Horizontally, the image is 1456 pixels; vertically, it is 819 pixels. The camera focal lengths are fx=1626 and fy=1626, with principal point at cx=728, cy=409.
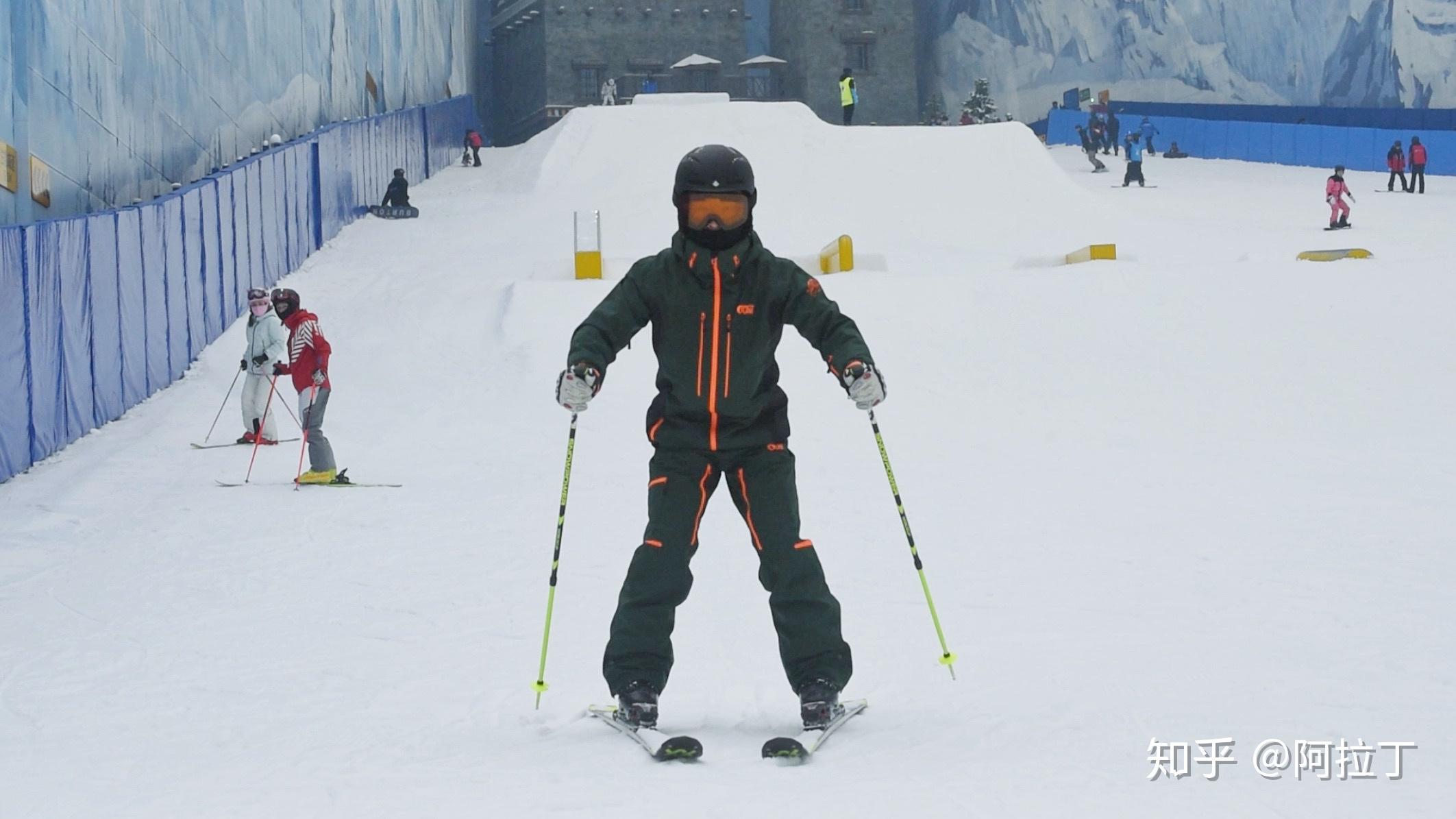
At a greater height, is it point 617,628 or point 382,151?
point 382,151

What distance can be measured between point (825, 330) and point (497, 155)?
120ft

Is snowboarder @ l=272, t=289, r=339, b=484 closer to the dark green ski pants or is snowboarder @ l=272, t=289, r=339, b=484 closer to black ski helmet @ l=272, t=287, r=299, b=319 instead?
black ski helmet @ l=272, t=287, r=299, b=319

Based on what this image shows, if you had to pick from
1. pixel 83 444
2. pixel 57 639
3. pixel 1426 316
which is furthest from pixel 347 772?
pixel 1426 316

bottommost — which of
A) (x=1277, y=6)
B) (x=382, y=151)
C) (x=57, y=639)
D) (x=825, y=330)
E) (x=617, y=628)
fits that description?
(x=57, y=639)

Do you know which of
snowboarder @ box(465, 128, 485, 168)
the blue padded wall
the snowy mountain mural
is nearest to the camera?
the blue padded wall

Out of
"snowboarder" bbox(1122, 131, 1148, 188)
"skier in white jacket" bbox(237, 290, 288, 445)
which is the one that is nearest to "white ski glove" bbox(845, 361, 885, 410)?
"skier in white jacket" bbox(237, 290, 288, 445)

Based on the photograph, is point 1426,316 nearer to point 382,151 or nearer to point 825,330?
point 825,330

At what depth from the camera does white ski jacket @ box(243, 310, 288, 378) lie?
37.7ft

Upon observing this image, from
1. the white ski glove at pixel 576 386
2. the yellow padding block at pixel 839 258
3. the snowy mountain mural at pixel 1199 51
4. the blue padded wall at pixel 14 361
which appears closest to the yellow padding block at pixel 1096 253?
the yellow padding block at pixel 839 258

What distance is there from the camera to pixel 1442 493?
29.7 feet

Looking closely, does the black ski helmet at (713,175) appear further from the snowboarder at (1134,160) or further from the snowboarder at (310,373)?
the snowboarder at (1134,160)

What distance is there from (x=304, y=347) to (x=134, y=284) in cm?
421

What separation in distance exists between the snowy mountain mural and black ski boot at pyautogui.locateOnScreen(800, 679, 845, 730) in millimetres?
32226

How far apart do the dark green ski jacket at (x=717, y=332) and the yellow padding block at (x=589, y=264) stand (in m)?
13.7
